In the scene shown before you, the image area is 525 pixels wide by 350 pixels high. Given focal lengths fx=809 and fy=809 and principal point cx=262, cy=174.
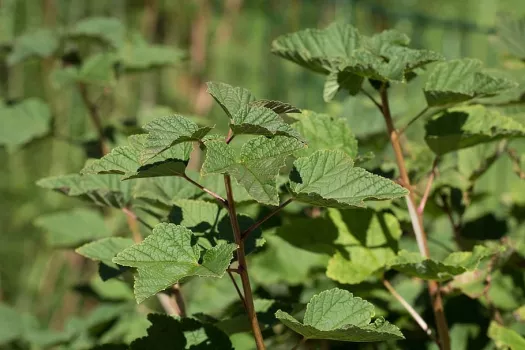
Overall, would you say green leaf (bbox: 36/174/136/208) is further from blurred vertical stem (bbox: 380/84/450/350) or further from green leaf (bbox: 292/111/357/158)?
blurred vertical stem (bbox: 380/84/450/350)

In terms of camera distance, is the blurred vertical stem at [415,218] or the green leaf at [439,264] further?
the blurred vertical stem at [415,218]

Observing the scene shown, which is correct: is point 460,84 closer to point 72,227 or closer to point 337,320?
point 337,320

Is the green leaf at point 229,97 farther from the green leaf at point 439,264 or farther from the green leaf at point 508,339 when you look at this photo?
the green leaf at point 508,339

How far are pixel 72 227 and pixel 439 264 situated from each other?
1.21 m

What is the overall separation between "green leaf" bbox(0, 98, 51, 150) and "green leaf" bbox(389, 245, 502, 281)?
116cm

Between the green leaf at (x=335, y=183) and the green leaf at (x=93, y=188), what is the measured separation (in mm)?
411

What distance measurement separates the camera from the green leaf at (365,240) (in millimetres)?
1405

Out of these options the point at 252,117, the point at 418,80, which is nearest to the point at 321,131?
the point at 252,117

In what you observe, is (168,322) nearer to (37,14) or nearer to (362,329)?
(362,329)

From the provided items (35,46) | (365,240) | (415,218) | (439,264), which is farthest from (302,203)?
(35,46)

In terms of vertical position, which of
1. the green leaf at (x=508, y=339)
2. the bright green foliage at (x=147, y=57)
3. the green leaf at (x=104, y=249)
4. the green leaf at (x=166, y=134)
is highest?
the green leaf at (x=166, y=134)

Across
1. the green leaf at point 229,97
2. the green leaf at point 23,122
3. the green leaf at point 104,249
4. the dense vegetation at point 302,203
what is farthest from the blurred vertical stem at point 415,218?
the green leaf at point 23,122

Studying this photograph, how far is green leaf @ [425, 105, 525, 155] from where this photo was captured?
4.42 feet

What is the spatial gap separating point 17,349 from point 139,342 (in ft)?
3.83
